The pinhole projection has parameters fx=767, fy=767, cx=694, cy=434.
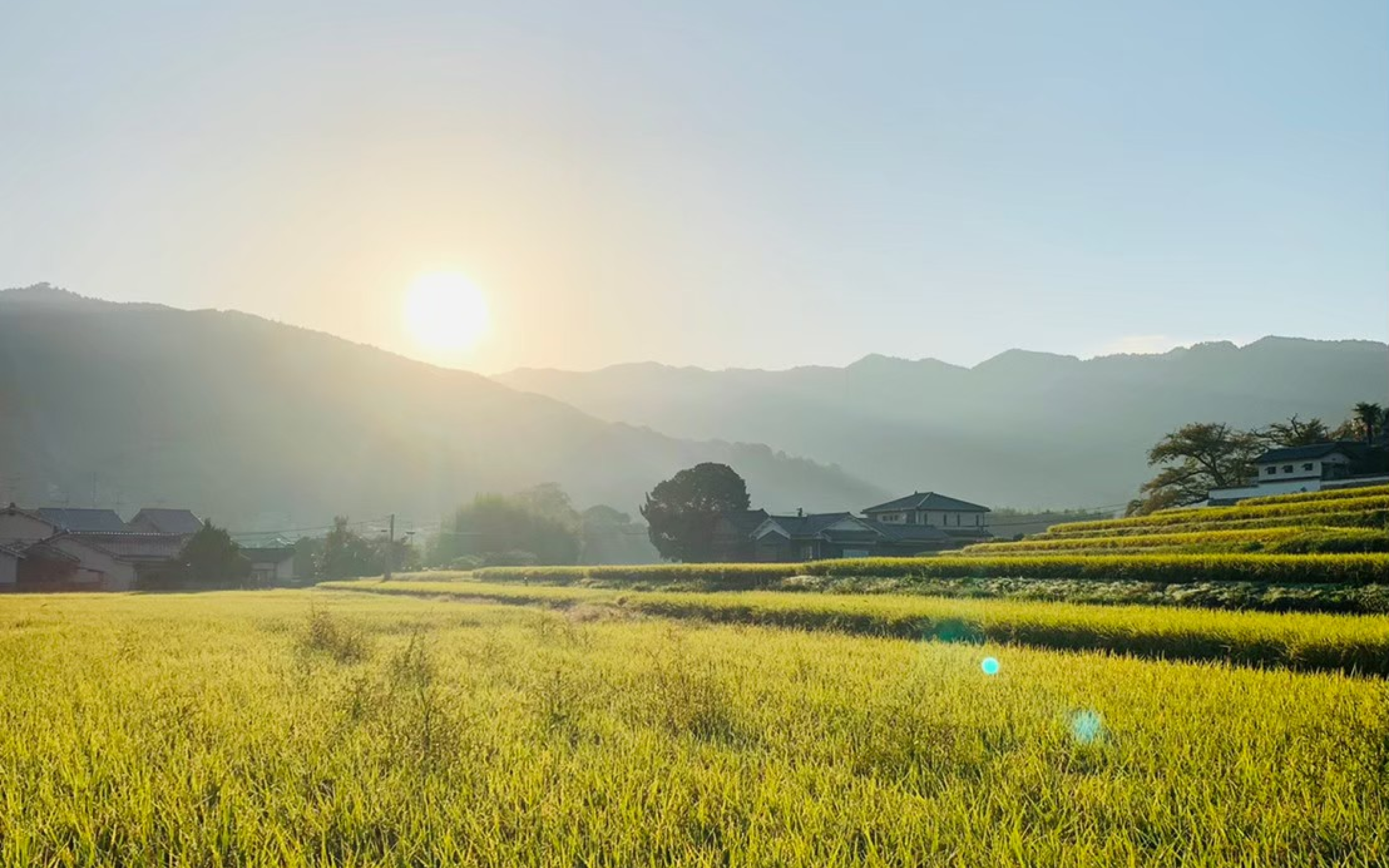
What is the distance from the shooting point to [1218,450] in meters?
61.9

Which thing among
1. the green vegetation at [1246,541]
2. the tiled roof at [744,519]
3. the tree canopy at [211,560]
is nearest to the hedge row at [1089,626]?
the green vegetation at [1246,541]

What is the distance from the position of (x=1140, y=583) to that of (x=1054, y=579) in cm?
380

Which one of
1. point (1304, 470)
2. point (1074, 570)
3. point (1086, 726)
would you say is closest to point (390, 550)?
point (1074, 570)

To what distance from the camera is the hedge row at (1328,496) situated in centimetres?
3209

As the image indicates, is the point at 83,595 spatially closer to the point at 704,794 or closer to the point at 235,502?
the point at 704,794

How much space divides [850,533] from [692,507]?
1660 cm

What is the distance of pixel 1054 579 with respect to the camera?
2691 cm

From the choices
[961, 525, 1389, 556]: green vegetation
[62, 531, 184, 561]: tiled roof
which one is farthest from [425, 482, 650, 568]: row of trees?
[961, 525, 1389, 556]: green vegetation

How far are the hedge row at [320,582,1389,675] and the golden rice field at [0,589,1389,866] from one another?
3255 millimetres

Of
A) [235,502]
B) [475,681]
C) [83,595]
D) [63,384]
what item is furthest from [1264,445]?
[63,384]

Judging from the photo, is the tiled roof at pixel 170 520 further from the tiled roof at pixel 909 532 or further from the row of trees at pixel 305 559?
the tiled roof at pixel 909 532

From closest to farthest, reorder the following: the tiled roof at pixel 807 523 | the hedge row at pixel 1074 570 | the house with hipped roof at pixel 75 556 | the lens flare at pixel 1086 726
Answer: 1. the lens flare at pixel 1086 726
2. the hedge row at pixel 1074 570
3. the house with hipped roof at pixel 75 556
4. the tiled roof at pixel 807 523

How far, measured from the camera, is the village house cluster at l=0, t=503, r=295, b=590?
51750mm

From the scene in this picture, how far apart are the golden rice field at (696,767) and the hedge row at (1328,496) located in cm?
3078
